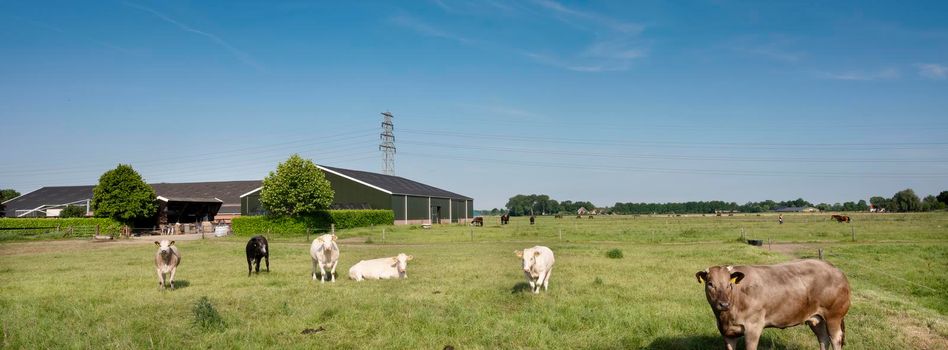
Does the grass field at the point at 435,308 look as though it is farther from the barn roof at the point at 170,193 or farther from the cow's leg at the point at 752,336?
the barn roof at the point at 170,193

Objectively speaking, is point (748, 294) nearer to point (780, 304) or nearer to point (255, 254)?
point (780, 304)

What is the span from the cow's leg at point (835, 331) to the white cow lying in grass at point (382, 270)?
41.2 feet

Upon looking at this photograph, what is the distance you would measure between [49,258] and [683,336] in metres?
30.9

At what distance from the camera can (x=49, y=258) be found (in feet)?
90.5

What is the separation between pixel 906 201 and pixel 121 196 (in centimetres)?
17105

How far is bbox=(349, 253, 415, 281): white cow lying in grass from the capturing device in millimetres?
18094

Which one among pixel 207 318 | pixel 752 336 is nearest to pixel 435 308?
pixel 207 318

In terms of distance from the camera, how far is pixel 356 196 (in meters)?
66.6

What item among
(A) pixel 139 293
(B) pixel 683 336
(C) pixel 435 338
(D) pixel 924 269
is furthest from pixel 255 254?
(D) pixel 924 269

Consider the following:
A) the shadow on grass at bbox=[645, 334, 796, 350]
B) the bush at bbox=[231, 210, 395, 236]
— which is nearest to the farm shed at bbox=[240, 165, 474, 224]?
the bush at bbox=[231, 210, 395, 236]

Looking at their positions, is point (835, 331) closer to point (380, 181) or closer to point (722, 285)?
point (722, 285)

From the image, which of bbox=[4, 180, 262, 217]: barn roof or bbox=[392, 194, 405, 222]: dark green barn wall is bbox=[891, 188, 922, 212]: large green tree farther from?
bbox=[4, 180, 262, 217]: barn roof

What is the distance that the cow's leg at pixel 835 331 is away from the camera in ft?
26.5

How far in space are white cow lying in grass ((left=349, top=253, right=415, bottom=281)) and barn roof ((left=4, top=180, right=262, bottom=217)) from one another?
61173 millimetres
